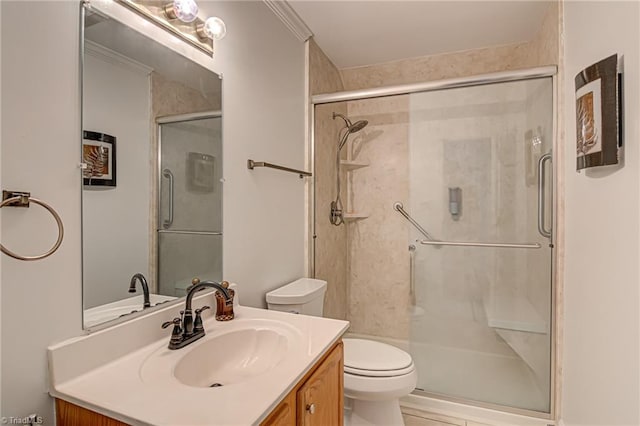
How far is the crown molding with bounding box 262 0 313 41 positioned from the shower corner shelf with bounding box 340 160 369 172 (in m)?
1.00

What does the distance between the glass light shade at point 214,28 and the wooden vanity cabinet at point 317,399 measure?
131cm

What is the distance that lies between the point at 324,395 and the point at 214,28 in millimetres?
1449

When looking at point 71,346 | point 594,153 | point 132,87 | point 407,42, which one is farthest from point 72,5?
point 407,42

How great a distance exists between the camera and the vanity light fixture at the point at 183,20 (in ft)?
3.69

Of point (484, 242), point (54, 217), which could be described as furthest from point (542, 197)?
point (54, 217)

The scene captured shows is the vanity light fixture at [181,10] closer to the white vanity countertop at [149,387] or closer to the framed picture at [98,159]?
the framed picture at [98,159]

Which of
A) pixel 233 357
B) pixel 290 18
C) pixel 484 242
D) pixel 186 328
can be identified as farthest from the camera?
pixel 484 242

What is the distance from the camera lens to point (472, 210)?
227 cm

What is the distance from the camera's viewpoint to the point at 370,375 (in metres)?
1.67

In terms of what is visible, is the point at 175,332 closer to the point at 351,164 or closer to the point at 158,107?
the point at 158,107

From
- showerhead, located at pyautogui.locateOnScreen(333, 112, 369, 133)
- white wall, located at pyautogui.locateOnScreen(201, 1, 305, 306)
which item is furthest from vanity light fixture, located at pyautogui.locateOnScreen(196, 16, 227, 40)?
showerhead, located at pyautogui.locateOnScreen(333, 112, 369, 133)

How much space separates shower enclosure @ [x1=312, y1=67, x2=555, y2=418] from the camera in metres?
1.96

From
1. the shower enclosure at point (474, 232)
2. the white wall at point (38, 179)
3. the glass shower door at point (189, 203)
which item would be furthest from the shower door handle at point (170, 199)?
the shower enclosure at point (474, 232)

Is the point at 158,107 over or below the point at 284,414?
over
